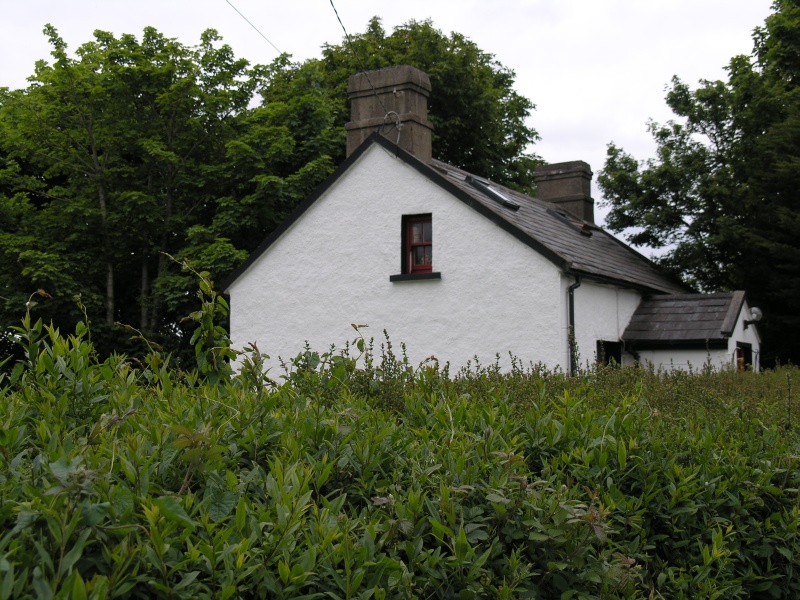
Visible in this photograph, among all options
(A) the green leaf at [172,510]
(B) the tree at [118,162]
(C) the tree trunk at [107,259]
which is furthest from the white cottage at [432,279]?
(A) the green leaf at [172,510]

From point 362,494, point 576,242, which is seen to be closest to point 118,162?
point 576,242

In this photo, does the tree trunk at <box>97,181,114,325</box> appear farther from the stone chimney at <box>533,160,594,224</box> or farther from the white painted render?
the stone chimney at <box>533,160,594,224</box>

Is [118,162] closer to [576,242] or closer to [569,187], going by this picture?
[569,187]

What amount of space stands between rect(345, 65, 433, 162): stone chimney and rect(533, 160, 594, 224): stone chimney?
26.2 ft

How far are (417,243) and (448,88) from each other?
56.8ft

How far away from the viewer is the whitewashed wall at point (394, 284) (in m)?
15.8

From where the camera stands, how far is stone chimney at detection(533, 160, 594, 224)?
25.3m

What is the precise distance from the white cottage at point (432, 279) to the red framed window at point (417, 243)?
0.02m

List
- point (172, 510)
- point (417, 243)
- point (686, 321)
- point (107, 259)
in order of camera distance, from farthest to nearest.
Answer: point (107, 259) → point (686, 321) → point (417, 243) → point (172, 510)

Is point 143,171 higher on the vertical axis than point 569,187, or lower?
higher

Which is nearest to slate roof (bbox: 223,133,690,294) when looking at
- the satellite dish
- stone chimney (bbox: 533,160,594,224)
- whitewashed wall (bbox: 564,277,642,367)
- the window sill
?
whitewashed wall (bbox: 564,277,642,367)

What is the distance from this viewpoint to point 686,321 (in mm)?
17828

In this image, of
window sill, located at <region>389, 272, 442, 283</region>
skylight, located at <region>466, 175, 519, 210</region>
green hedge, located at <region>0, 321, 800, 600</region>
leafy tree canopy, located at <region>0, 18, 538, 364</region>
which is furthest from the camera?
leafy tree canopy, located at <region>0, 18, 538, 364</region>

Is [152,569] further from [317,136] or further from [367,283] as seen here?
[317,136]
